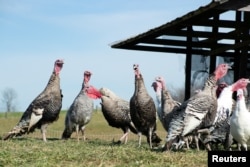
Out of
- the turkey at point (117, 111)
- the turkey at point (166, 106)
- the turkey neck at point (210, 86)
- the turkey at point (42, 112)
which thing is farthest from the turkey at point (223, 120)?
the turkey at point (42, 112)

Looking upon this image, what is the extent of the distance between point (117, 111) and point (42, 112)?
65.0 inches

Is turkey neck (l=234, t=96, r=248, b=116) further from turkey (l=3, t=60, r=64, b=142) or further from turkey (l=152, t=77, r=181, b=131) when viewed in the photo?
turkey (l=3, t=60, r=64, b=142)

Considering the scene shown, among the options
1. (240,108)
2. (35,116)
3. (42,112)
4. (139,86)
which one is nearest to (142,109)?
(139,86)

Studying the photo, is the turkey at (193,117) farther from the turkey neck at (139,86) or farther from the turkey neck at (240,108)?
the turkey neck at (139,86)

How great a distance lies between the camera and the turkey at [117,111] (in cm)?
1241

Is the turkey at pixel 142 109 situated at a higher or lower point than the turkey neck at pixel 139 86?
lower

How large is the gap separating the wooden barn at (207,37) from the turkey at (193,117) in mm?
1571

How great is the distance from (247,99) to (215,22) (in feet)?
6.54

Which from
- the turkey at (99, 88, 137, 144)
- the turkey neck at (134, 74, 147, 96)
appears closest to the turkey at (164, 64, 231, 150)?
the turkey neck at (134, 74, 147, 96)

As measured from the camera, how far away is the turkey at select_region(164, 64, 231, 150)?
30.3 ft

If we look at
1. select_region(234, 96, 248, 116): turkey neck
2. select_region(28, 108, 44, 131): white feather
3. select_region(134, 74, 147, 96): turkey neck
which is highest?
select_region(134, 74, 147, 96): turkey neck

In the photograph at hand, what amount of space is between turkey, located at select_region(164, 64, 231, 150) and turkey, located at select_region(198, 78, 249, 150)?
29cm

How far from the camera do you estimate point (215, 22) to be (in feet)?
38.3

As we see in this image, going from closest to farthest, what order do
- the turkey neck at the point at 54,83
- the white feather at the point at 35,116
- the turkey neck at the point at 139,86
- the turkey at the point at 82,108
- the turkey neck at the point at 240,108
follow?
the turkey neck at the point at 240,108 → the turkey neck at the point at 139,86 → the white feather at the point at 35,116 → the turkey neck at the point at 54,83 → the turkey at the point at 82,108
